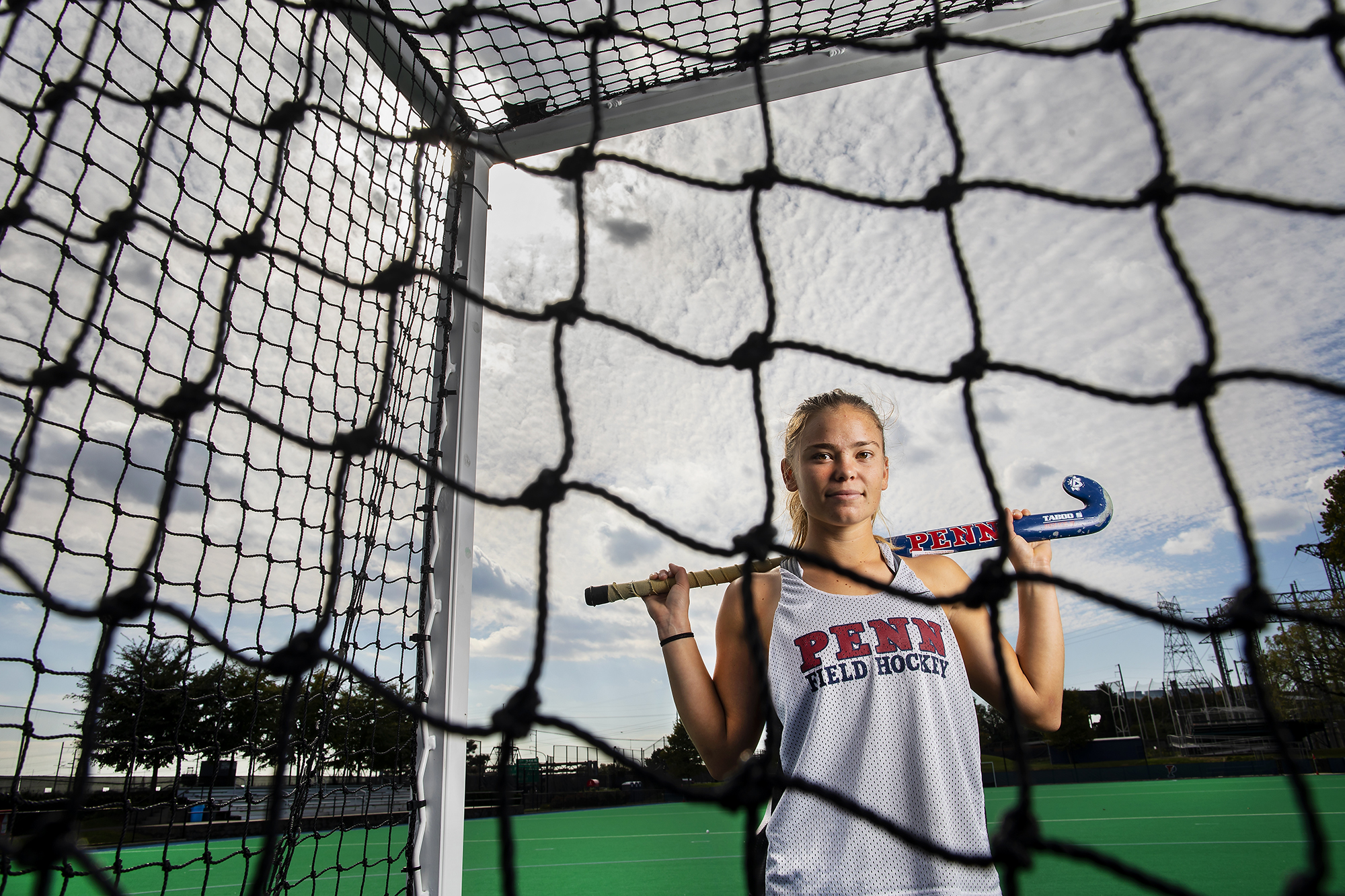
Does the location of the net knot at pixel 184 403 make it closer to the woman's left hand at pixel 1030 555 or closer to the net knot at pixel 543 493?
the net knot at pixel 543 493

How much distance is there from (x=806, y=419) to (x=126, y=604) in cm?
91

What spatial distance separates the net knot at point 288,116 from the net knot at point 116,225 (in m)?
0.21

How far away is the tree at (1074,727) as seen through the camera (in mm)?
14367

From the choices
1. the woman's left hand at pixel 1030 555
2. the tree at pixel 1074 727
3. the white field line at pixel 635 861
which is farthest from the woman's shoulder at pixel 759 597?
the tree at pixel 1074 727

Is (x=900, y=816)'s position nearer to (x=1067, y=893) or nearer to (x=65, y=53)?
(x=65, y=53)

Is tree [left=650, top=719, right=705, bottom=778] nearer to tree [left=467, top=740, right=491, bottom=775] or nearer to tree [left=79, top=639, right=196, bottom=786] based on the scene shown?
A: tree [left=467, top=740, right=491, bottom=775]

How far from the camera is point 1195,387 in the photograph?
0.72 meters

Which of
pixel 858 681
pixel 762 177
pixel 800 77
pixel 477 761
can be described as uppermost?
pixel 800 77

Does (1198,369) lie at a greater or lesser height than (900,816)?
greater

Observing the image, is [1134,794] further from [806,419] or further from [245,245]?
[245,245]

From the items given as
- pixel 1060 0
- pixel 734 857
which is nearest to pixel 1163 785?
pixel 734 857

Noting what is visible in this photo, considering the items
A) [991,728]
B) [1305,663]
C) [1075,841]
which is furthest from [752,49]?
[991,728]

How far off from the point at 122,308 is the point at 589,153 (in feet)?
3.21

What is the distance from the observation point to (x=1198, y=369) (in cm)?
73
